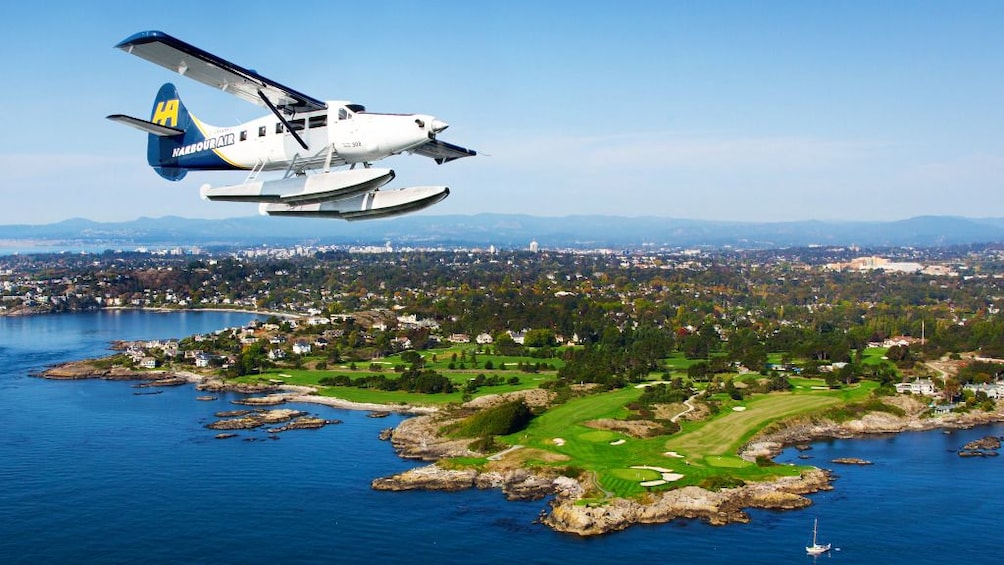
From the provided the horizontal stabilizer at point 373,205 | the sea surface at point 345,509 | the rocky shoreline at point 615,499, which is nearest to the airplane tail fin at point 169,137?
the horizontal stabilizer at point 373,205

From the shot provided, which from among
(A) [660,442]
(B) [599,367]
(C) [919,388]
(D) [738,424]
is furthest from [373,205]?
(C) [919,388]

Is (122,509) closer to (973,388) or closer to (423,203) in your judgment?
(423,203)

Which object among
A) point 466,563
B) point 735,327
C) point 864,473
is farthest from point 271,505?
point 735,327

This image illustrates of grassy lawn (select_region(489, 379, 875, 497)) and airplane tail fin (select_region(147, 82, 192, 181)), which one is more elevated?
airplane tail fin (select_region(147, 82, 192, 181))

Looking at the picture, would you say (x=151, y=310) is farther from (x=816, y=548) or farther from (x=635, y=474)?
(x=816, y=548)

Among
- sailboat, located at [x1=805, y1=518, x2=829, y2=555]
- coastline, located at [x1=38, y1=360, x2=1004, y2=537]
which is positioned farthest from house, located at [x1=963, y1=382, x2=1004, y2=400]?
sailboat, located at [x1=805, y1=518, x2=829, y2=555]

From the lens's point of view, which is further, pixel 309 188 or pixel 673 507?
pixel 673 507

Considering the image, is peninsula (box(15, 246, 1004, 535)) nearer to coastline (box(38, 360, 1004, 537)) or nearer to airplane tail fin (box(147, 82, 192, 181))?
coastline (box(38, 360, 1004, 537))

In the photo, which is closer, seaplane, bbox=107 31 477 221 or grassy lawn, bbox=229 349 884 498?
seaplane, bbox=107 31 477 221
